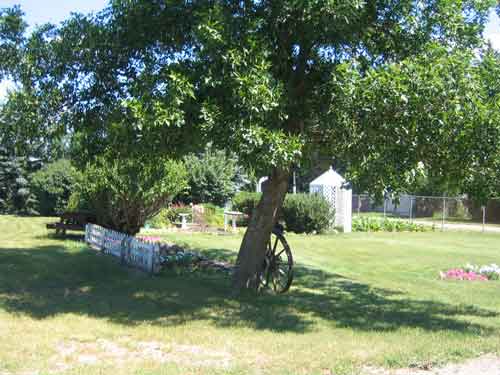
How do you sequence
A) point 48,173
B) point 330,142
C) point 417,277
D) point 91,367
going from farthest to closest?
point 48,173 < point 417,277 < point 330,142 < point 91,367

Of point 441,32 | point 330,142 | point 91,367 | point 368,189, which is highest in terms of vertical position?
point 441,32

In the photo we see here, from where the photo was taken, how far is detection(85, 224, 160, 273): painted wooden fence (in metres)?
11.2

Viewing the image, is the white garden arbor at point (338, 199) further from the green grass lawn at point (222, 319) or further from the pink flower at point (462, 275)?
the pink flower at point (462, 275)

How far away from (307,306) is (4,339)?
4.51 metres

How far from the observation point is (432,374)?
18.2 feet

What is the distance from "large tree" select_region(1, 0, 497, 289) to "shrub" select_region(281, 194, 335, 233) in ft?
42.2

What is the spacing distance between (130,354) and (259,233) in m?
4.07

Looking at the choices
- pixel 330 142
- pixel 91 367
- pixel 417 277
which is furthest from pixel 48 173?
pixel 91 367

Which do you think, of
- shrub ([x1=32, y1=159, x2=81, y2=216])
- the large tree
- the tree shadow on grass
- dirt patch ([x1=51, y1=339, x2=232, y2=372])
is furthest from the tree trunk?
shrub ([x1=32, y1=159, x2=81, y2=216])

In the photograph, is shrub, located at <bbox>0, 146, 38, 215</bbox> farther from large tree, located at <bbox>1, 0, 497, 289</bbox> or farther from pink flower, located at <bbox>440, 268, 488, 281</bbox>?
pink flower, located at <bbox>440, 268, 488, 281</bbox>

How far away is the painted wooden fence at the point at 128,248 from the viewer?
11.2 m

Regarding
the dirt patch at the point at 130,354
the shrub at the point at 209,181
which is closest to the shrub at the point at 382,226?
the shrub at the point at 209,181

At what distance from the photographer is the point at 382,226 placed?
88.0 feet

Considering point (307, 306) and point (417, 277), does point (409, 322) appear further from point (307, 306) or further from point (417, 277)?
point (417, 277)
